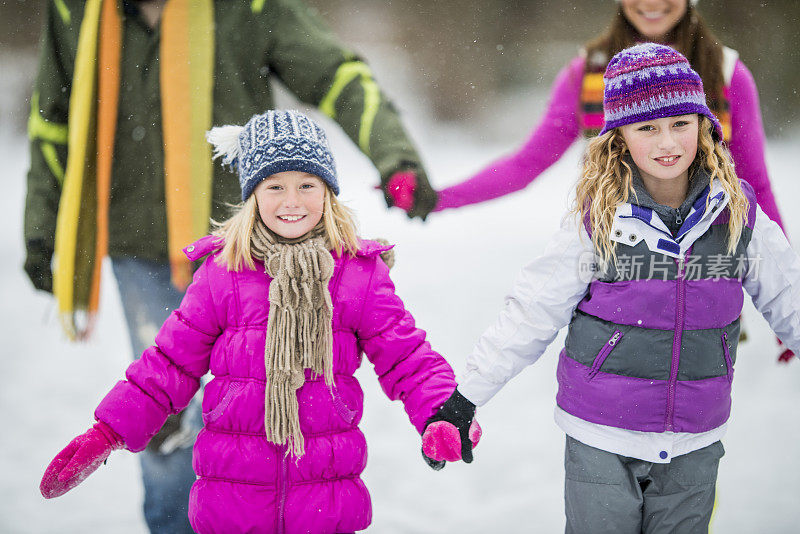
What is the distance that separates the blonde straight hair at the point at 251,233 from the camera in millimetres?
1686

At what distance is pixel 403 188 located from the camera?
87.7 inches

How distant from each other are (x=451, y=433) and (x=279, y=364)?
36 cm

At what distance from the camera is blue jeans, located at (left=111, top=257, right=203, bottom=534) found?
233 centimetres

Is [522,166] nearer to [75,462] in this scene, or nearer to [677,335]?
[677,335]

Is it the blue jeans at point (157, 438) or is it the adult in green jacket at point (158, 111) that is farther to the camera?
the blue jeans at point (157, 438)

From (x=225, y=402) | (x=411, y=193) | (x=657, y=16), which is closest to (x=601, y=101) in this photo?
(x=657, y=16)

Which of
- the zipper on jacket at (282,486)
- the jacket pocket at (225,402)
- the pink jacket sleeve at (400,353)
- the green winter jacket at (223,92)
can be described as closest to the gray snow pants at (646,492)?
the pink jacket sleeve at (400,353)

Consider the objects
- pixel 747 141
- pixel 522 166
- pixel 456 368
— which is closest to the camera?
pixel 747 141

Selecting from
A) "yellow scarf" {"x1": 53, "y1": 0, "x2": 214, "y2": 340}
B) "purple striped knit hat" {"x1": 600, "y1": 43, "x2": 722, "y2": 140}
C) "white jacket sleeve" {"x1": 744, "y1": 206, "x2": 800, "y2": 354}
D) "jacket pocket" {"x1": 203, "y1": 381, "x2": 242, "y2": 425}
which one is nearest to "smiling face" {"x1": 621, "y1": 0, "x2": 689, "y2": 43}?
"purple striped knit hat" {"x1": 600, "y1": 43, "x2": 722, "y2": 140}

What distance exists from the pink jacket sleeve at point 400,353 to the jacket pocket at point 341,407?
0.36 ft

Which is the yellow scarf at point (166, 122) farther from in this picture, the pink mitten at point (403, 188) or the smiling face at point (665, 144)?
the smiling face at point (665, 144)

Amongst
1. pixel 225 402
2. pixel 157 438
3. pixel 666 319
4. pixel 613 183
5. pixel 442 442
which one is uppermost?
pixel 613 183

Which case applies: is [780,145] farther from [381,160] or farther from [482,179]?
[381,160]

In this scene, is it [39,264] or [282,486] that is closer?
[282,486]
